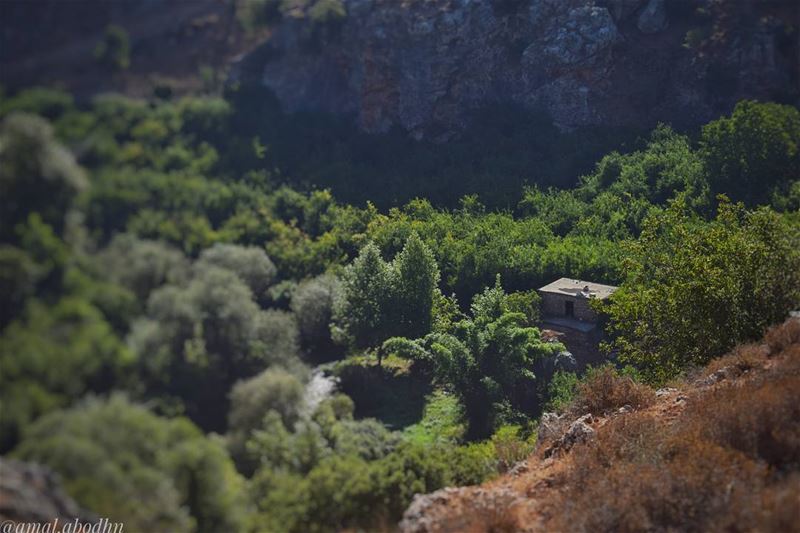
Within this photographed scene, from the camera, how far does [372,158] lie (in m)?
16.2

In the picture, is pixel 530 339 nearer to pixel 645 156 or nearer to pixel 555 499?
pixel 555 499

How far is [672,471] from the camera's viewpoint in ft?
24.8

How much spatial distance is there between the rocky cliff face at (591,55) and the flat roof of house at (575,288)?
26.5ft

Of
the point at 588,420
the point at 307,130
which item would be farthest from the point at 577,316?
the point at 307,130

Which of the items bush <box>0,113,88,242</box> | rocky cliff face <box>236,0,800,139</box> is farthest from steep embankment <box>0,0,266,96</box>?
rocky cliff face <box>236,0,800,139</box>

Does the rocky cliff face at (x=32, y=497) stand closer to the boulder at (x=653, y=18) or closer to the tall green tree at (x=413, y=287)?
the tall green tree at (x=413, y=287)

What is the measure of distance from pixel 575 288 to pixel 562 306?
57 cm

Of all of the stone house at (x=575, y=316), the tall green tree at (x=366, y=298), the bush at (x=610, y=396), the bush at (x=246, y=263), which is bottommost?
the stone house at (x=575, y=316)

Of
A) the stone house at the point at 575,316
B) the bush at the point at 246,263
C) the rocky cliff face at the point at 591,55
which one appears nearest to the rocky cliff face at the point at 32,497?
the bush at the point at 246,263

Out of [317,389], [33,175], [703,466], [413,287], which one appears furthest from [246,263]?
[413,287]

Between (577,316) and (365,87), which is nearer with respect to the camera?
(577,316)

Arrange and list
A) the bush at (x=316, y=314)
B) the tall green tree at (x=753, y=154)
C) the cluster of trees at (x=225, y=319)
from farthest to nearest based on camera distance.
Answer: the tall green tree at (x=753, y=154), the bush at (x=316, y=314), the cluster of trees at (x=225, y=319)

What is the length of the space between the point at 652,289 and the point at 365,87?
403 inches

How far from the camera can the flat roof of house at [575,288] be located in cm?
1827
